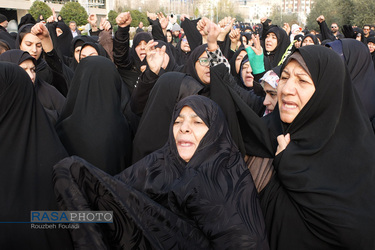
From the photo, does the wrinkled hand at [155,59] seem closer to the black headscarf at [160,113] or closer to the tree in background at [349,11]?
the black headscarf at [160,113]

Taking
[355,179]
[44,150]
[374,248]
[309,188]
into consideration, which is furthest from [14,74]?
[374,248]

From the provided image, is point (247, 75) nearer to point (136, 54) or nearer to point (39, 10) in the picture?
point (136, 54)

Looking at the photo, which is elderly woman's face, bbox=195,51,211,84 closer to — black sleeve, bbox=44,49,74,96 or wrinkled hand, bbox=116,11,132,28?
wrinkled hand, bbox=116,11,132,28

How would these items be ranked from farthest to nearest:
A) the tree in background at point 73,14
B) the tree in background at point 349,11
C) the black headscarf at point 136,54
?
the tree in background at point 349,11, the tree in background at point 73,14, the black headscarf at point 136,54

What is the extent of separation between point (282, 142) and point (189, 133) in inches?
20.3

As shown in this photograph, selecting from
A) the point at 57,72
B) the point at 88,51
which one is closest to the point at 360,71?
the point at 88,51

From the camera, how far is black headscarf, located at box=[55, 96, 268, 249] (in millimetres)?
1772

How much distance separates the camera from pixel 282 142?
2250 mm

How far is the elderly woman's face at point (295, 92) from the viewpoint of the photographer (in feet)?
7.29

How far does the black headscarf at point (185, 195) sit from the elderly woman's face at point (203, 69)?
40.9 inches

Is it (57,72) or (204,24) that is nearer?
(204,24)

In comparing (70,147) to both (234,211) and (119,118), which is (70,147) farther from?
(234,211)

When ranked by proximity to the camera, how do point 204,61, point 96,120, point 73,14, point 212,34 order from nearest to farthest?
point 96,120 → point 212,34 → point 204,61 → point 73,14

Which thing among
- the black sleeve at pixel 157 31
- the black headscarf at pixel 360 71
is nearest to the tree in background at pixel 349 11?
the black sleeve at pixel 157 31
